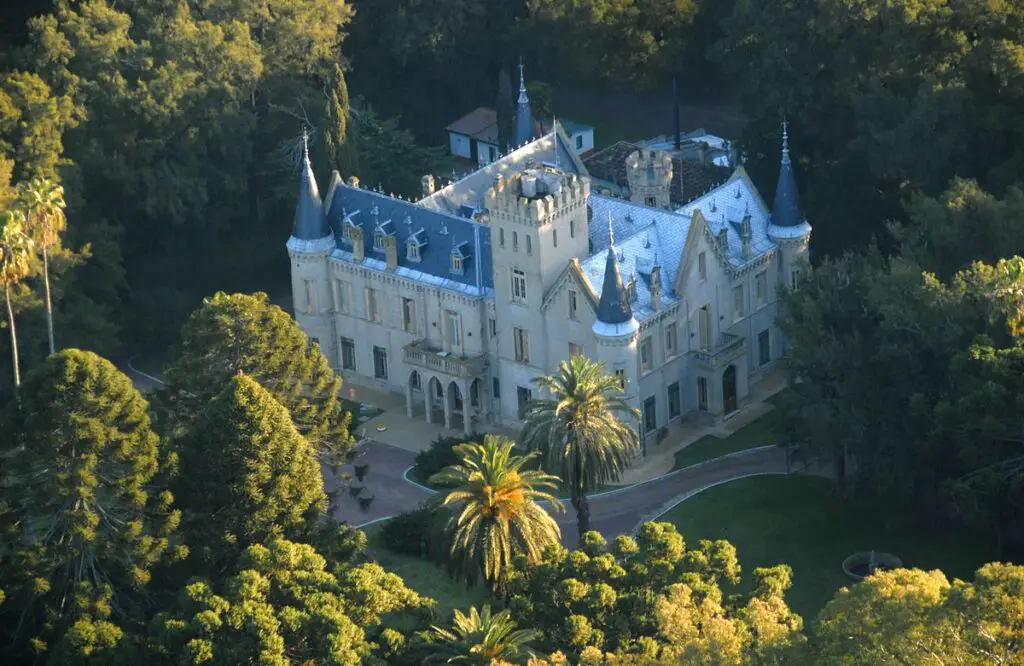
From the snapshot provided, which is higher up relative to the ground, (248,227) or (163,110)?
(163,110)

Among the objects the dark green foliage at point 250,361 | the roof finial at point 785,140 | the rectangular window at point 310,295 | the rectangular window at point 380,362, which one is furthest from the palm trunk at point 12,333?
the roof finial at point 785,140

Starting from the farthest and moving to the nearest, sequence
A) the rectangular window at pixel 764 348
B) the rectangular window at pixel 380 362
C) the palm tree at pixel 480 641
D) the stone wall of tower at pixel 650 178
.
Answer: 1. the stone wall of tower at pixel 650 178
2. the rectangular window at pixel 380 362
3. the rectangular window at pixel 764 348
4. the palm tree at pixel 480 641

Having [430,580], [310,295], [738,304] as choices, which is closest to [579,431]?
[430,580]

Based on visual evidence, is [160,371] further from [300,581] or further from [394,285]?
[300,581]

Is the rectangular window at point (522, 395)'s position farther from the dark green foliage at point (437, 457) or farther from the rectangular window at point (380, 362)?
the rectangular window at point (380, 362)

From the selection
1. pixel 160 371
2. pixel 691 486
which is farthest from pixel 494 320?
pixel 160 371

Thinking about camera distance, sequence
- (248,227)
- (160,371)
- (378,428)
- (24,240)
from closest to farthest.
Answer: (24,240) → (378,428) → (160,371) → (248,227)

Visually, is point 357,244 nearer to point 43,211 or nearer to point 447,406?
point 447,406

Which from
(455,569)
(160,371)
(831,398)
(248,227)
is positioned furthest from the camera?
(248,227)
